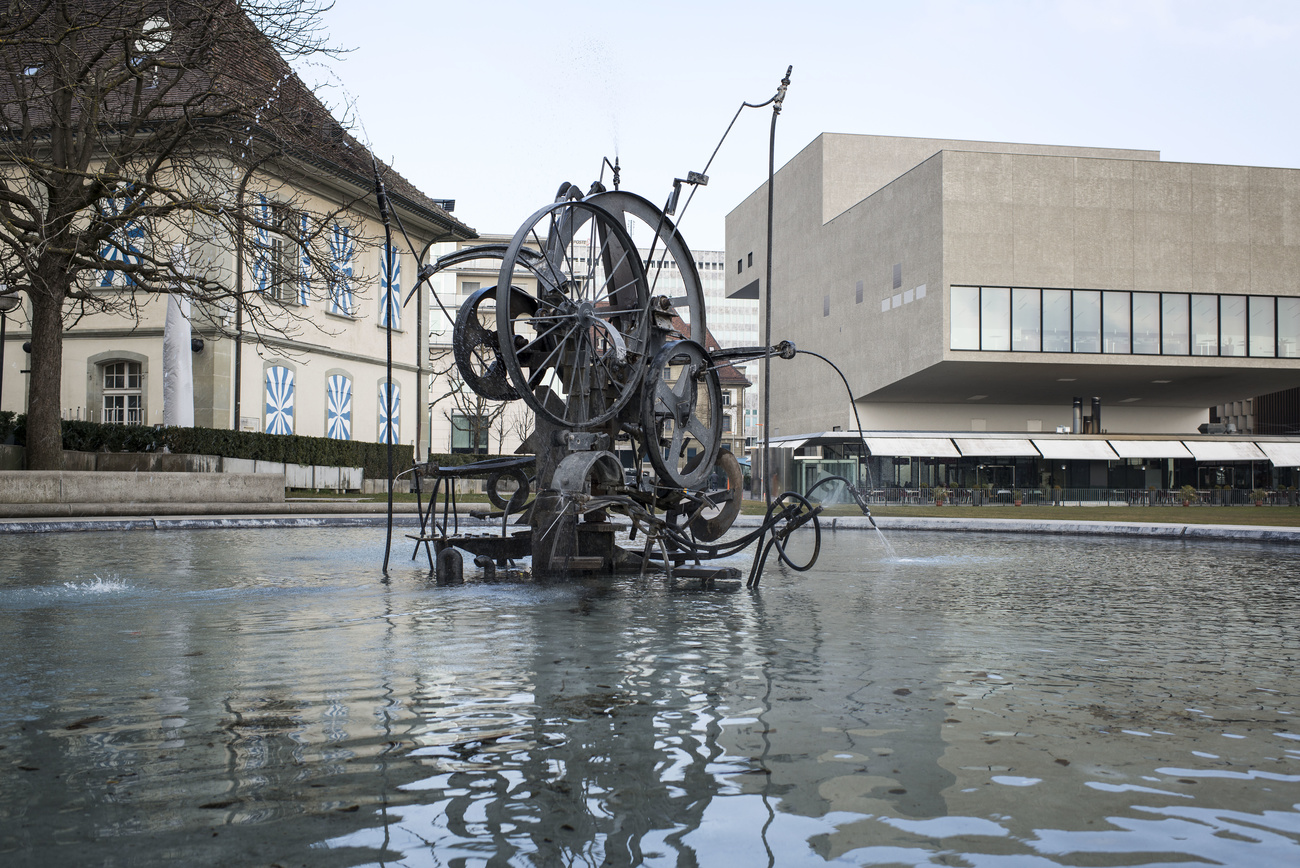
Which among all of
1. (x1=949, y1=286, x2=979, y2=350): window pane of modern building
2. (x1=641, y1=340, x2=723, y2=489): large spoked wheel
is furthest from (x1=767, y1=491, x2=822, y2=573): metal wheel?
(x1=949, y1=286, x2=979, y2=350): window pane of modern building

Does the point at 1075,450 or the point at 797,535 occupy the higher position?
the point at 1075,450

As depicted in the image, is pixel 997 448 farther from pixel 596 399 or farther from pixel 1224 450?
pixel 596 399

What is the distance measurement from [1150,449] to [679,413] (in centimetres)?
4293

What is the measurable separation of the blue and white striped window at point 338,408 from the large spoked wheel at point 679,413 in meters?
24.1

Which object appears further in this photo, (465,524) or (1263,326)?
(1263,326)

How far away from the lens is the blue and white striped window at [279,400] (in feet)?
101

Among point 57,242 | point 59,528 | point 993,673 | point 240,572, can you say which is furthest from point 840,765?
point 57,242

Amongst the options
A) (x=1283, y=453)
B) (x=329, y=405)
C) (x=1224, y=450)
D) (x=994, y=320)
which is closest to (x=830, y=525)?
(x=329, y=405)

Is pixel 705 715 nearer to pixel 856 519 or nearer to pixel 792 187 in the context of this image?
pixel 856 519

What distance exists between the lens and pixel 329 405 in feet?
111

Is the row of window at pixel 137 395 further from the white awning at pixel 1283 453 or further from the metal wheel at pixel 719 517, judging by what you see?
the white awning at pixel 1283 453

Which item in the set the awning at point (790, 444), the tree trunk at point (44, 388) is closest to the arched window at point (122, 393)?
the tree trunk at point (44, 388)

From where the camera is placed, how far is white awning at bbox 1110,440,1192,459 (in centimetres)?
4722

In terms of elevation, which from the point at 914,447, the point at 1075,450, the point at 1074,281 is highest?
the point at 1074,281
